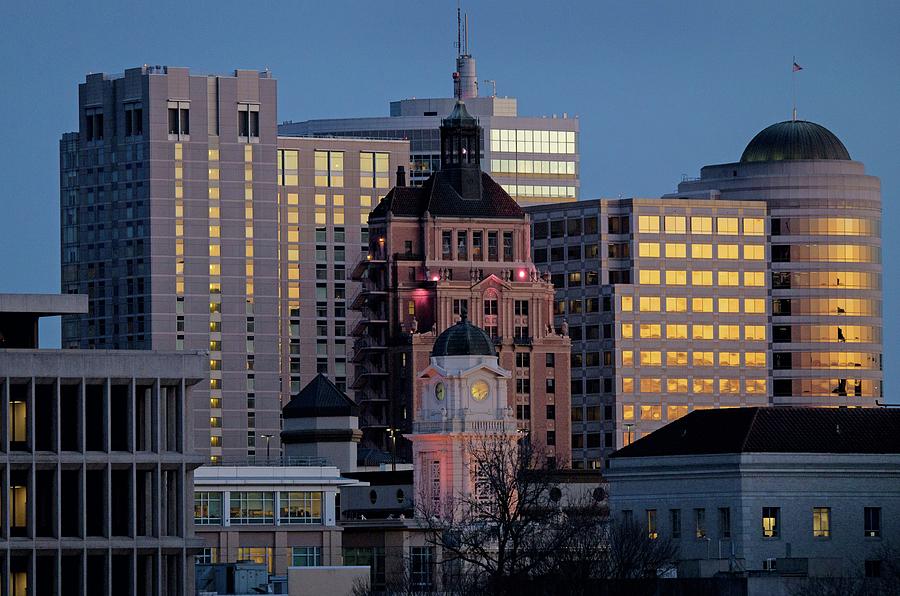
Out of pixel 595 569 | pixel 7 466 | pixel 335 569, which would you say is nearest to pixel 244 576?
pixel 335 569

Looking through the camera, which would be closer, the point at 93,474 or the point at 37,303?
the point at 93,474

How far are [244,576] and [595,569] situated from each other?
72.1ft

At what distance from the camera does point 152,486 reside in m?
156

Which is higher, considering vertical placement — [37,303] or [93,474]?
[37,303]

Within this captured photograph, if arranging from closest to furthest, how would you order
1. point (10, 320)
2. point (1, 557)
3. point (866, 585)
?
point (1, 557) → point (10, 320) → point (866, 585)

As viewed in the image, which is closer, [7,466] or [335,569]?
[7,466]

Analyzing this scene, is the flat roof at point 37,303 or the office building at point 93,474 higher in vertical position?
the flat roof at point 37,303

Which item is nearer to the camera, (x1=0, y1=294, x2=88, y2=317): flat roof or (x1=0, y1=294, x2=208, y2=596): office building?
(x1=0, y1=294, x2=208, y2=596): office building

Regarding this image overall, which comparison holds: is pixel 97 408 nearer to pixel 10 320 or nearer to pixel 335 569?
pixel 10 320

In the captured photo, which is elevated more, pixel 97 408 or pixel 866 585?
pixel 97 408

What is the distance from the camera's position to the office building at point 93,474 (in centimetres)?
15212

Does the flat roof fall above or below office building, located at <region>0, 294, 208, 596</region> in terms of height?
above

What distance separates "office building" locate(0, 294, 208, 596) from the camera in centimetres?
15212

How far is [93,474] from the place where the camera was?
154500 mm
